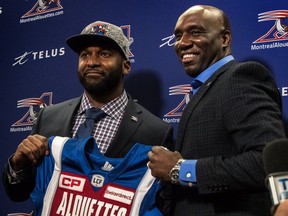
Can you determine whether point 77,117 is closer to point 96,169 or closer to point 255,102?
point 96,169

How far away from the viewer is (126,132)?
1.43 meters

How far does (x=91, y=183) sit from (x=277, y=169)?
0.73 meters

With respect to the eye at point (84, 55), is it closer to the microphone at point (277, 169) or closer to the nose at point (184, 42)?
the nose at point (184, 42)

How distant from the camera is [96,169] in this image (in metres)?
1.27

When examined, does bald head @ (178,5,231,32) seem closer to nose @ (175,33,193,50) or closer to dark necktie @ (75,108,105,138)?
nose @ (175,33,193,50)

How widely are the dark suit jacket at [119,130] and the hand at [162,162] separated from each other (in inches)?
12.0

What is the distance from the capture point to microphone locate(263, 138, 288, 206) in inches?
22.6

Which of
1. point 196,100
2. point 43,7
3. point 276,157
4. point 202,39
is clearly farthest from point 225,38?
point 43,7

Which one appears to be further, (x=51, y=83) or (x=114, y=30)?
(x=51, y=83)

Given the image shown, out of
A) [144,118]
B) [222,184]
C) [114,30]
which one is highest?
[114,30]

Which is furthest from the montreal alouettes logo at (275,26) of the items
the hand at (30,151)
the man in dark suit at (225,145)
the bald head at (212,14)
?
the hand at (30,151)

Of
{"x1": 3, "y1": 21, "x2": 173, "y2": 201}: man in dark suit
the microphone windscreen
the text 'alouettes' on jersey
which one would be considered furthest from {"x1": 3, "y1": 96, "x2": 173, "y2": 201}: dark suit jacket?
the microphone windscreen

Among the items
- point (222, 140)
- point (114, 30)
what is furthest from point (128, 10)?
point (222, 140)

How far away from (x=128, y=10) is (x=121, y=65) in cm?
37
